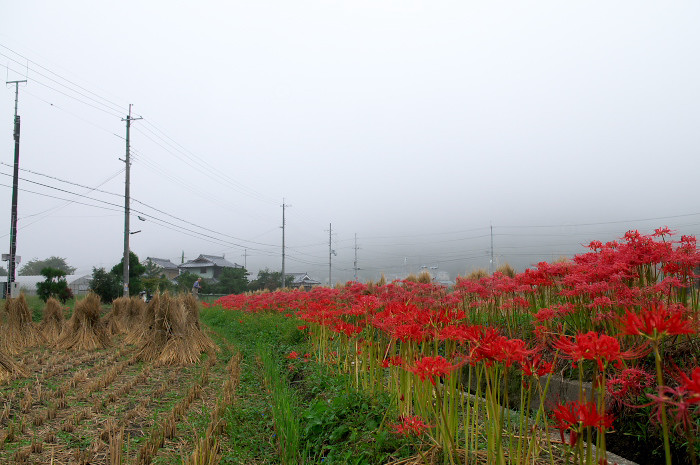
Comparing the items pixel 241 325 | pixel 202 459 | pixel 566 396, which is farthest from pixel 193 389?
pixel 241 325

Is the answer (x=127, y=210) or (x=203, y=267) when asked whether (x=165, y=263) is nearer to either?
(x=203, y=267)

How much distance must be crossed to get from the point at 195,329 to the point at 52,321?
4062 mm

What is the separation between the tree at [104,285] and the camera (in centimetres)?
2241

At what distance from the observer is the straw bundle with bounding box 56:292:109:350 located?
9.05 m

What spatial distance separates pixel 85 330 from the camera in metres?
9.23

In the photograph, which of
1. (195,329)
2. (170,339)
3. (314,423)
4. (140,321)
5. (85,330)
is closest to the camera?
(314,423)

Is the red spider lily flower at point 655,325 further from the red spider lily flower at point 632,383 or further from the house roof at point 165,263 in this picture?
the house roof at point 165,263

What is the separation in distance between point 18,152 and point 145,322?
15.4 metres

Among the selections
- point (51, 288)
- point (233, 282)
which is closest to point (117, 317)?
point (51, 288)

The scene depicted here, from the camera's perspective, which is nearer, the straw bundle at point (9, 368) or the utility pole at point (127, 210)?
the straw bundle at point (9, 368)

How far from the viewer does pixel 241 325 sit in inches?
495

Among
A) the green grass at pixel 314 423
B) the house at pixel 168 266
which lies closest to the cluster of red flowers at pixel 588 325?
the green grass at pixel 314 423

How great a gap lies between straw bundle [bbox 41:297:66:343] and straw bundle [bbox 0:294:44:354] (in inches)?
6.9

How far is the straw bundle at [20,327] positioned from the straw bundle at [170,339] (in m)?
3.27
